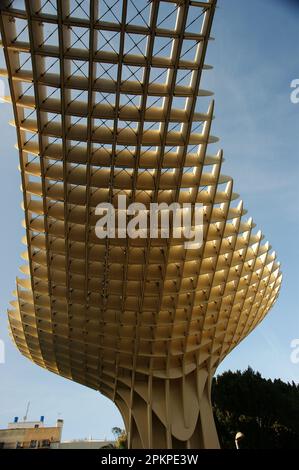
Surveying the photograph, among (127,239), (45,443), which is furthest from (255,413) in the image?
(45,443)

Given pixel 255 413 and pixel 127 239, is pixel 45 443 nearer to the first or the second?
pixel 255 413

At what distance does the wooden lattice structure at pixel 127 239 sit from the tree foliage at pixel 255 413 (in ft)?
52.6

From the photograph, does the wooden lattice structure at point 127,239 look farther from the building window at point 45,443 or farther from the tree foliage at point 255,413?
the building window at point 45,443

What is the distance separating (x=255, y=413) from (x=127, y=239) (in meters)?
37.3

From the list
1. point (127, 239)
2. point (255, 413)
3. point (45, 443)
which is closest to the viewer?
point (127, 239)

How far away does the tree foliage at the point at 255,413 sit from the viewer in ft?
161

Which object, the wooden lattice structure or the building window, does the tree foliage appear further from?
the building window

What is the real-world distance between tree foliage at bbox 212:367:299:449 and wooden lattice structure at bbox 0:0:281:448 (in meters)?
16.0

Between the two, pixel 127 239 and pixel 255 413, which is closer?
pixel 127 239

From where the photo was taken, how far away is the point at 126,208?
25.3m

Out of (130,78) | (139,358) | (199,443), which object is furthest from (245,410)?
(130,78)

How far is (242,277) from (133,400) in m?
16.2

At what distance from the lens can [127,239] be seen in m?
26.8
